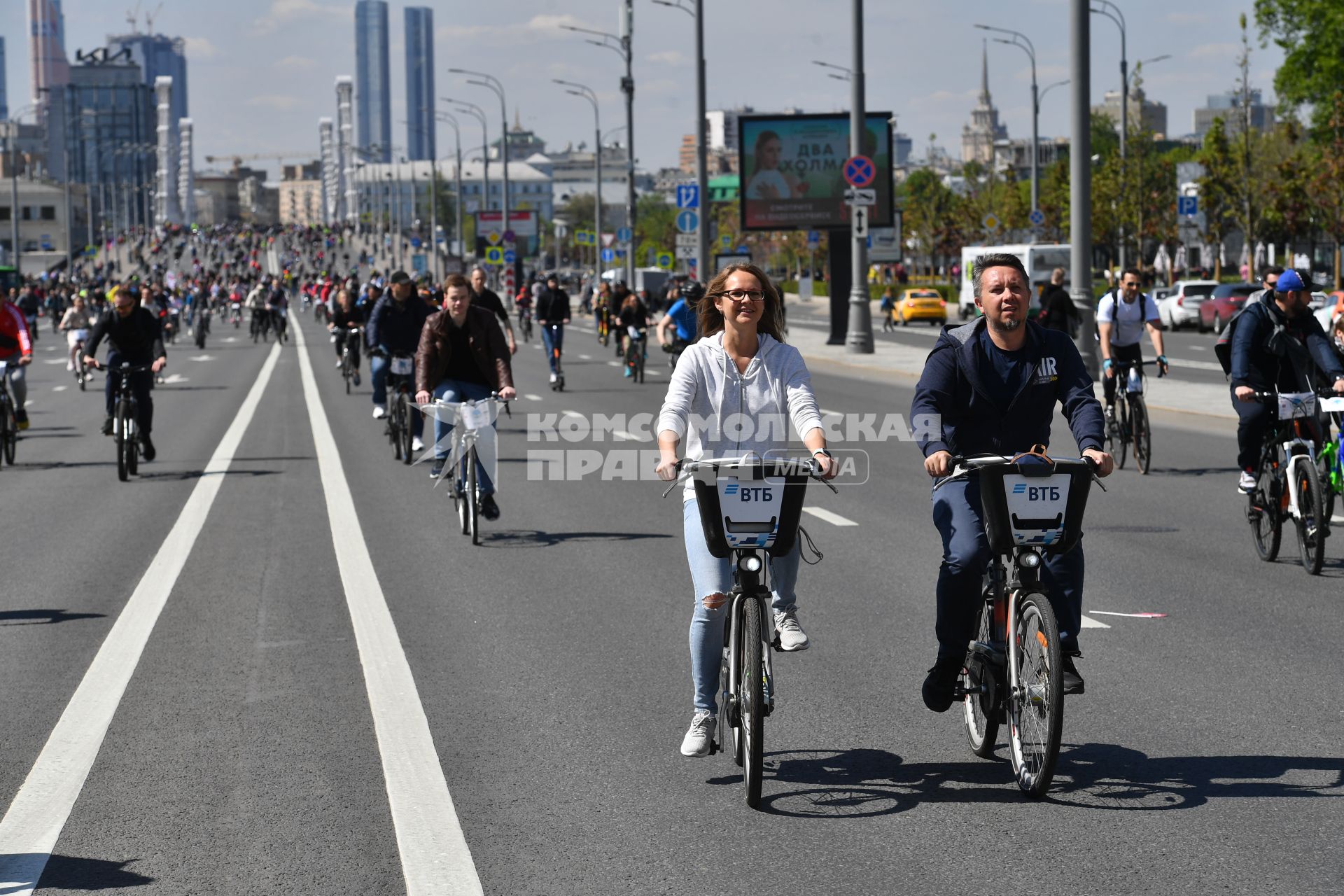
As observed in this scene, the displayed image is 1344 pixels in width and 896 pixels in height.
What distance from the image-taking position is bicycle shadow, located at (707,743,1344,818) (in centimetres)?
566

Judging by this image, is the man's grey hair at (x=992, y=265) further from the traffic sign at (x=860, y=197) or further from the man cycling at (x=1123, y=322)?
the traffic sign at (x=860, y=197)

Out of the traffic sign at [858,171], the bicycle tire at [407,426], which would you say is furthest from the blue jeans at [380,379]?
the traffic sign at [858,171]

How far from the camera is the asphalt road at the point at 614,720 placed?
5105 millimetres

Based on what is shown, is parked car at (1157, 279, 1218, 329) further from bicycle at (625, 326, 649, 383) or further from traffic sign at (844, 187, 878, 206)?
bicycle at (625, 326, 649, 383)

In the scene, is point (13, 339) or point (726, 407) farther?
point (13, 339)

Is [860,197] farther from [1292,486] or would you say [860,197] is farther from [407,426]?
[1292,486]

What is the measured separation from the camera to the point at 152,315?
663 inches

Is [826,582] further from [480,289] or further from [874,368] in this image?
[874,368]

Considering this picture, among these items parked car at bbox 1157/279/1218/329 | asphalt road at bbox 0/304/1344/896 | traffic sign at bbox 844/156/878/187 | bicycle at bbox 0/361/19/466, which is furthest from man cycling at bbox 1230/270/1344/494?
parked car at bbox 1157/279/1218/329

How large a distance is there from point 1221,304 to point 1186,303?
104 inches

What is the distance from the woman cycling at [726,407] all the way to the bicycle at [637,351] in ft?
81.6

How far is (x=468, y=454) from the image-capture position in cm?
1200


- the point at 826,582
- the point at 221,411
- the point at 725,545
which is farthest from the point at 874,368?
the point at 725,545

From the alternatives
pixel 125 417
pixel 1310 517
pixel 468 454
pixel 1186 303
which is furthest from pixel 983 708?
pixel 1186 303
